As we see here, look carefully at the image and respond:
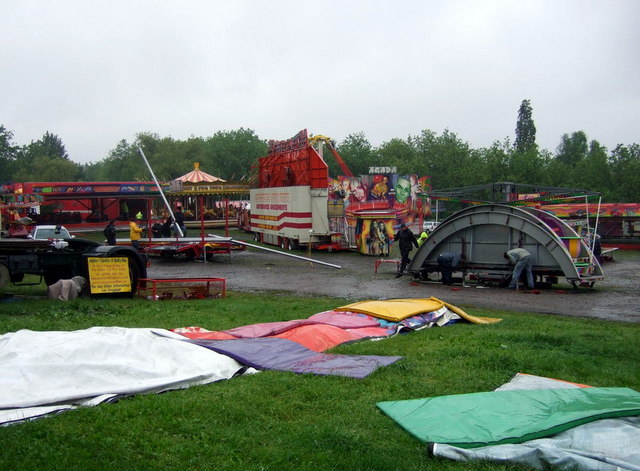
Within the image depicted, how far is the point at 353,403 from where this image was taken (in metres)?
6.59

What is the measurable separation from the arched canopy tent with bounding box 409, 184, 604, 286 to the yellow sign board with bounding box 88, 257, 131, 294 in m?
9.28

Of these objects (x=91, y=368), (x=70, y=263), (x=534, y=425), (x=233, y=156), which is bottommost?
(x=534, y=425)

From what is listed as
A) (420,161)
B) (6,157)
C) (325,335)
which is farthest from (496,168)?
(6,157)

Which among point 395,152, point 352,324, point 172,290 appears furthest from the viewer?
point 395,152

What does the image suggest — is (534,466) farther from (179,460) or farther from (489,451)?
(179,460)

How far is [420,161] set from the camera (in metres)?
71.4

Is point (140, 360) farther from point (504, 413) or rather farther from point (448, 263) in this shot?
point (448, 263)

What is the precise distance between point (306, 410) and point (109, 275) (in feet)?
32.6

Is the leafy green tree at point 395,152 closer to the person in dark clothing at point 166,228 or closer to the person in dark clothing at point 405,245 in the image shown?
the person in dark clothing at point 166,228

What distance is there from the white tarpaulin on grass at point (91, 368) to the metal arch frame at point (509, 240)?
12504mm

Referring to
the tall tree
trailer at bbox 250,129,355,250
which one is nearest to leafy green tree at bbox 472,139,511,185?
trailer at bbox 250,129,355,250

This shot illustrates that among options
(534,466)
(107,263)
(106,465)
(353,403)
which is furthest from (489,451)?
(107,263)

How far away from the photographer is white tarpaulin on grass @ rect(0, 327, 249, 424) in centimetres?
610

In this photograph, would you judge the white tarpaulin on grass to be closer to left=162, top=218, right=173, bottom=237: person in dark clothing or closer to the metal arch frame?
the metal arch frame
